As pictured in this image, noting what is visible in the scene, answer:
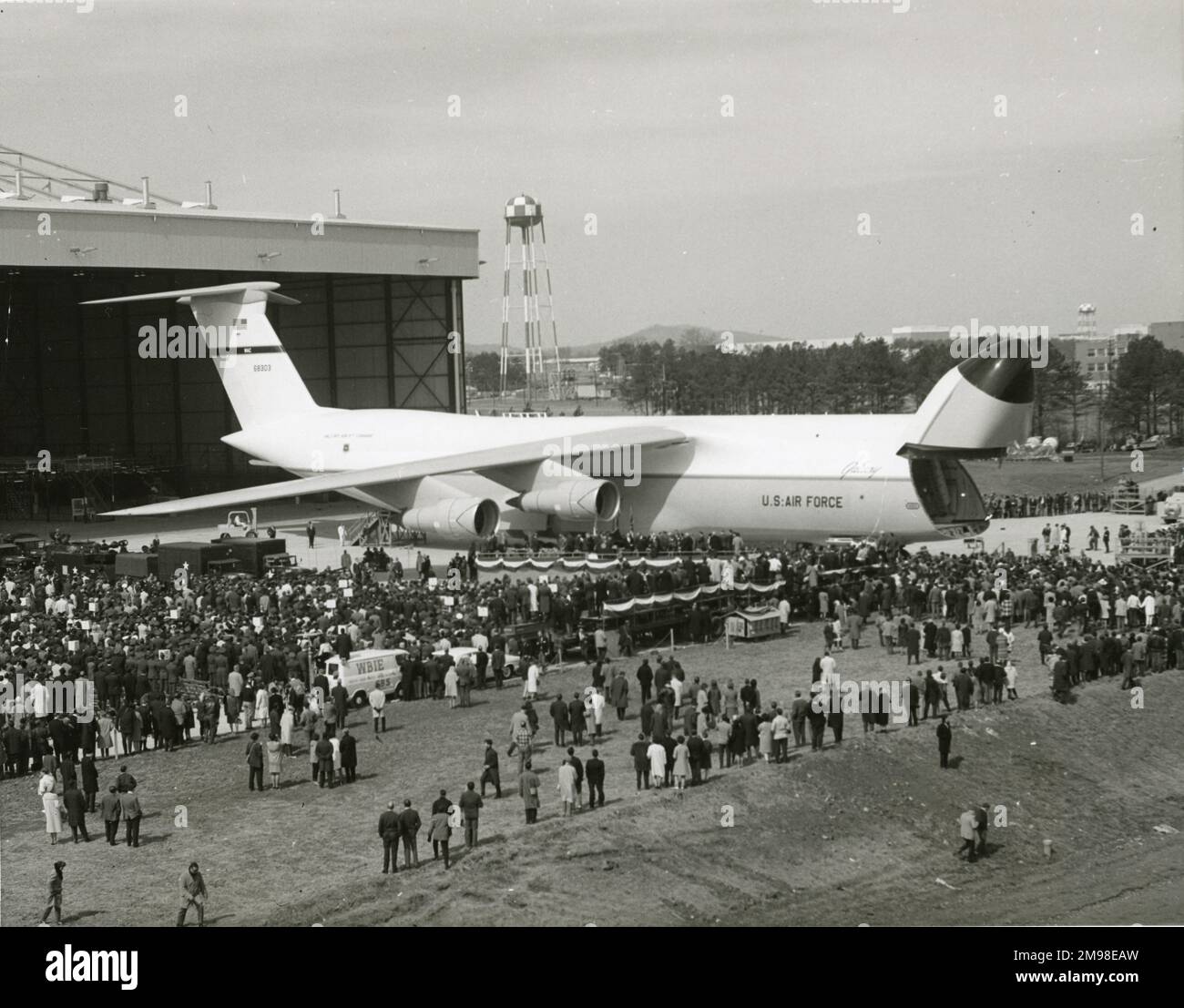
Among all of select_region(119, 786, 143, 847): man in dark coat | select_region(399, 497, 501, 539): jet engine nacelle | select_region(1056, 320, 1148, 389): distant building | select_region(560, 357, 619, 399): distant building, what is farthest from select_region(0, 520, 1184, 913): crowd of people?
select_region(560, 357, 619, 399): distant building

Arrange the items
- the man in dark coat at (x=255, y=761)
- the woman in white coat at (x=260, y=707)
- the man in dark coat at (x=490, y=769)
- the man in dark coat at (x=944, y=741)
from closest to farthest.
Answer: the man in dark coat at (x=490, y=769) < the man in dark coat at (x=255, y=761) < the man in dark coat at (x=944, y=741) < the woman in white coat at (x=260, y=707)

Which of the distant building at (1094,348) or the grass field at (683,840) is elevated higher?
the distant building at (1094,348)

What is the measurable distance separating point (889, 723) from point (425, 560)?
15.2m

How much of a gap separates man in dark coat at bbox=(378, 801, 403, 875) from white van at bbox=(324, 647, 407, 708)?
6.86m

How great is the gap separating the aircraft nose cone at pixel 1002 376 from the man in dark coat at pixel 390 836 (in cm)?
1958

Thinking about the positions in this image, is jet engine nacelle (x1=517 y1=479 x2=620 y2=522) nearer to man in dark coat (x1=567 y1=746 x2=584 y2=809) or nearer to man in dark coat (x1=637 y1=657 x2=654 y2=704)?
man in dark coat (x1=637 y1=657 x2=654 y2=704)

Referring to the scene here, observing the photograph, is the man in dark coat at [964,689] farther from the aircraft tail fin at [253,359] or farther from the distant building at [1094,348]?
the distant building at [1094,348]

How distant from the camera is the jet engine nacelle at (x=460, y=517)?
36906 millimetres

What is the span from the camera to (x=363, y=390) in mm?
59500

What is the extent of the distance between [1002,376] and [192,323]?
38.8 m

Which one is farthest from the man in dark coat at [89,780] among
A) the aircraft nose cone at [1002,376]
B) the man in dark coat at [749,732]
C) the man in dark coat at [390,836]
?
the aircraft nose cone at [1002,376]

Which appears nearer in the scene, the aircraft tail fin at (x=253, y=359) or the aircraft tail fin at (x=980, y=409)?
the aircraft tail fin at (x=980, y=409)
